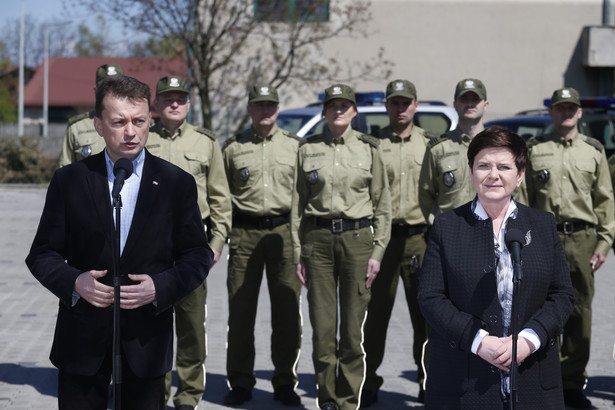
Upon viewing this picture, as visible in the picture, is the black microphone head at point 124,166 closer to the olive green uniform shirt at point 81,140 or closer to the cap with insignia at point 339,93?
the cap with insignia at point 339,93

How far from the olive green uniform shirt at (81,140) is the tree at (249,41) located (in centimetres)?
1721

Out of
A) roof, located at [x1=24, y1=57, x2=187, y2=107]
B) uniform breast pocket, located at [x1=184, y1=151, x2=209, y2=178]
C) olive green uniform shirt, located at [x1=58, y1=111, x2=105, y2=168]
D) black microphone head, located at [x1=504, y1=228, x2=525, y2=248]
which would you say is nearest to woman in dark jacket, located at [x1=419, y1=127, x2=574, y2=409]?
black microphone head, located at [x1=504, y1=228, x2=525, y2=248]

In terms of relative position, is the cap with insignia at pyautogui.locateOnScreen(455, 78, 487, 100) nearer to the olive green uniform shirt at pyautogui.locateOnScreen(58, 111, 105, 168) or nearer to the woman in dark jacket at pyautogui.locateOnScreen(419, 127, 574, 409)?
the olive green uniform shirt at pyautogui.locateOnScreen(58, 111, 105, 168)

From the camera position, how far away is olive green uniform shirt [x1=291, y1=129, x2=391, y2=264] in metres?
6.65

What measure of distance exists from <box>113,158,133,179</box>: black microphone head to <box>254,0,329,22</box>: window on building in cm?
2165

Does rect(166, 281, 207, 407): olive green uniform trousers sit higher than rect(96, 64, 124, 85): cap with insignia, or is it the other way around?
rect(96, 64, 124, 85): cap with insignia

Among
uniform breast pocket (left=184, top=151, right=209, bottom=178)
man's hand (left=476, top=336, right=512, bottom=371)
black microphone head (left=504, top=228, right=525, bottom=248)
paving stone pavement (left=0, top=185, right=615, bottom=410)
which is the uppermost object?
uniform breast pocket (left=184, top=151, right=209, bottom=178)

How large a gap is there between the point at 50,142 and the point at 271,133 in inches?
1177

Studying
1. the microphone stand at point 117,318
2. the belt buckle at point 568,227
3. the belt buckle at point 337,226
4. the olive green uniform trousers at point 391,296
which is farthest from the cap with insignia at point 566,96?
the microphone stand at point 117,318

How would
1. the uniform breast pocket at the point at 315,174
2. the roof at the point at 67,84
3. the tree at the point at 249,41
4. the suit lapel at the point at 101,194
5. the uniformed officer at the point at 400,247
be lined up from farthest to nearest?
the roof at the point at 67,84 → the tree at the point at 249,41 → the uniformed officer at the point at 400,247 → the uniform breast pocket at the point at 315,174 → the suit lapel at the point at 101,194

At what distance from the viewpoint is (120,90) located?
386 cm

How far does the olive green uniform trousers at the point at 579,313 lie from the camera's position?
23.0 ft

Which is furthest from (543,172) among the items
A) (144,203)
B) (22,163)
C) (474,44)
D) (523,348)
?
(22,163)

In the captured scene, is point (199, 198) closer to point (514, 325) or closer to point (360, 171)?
point (360, 171)
